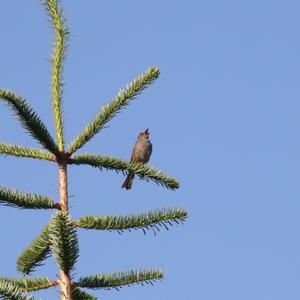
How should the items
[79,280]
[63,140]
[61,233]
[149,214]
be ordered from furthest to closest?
[63,140], [149,214], [79,280], [61,233]

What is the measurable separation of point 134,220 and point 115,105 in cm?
90

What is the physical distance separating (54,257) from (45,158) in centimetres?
96

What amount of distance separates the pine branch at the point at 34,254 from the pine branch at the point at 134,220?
255 mm

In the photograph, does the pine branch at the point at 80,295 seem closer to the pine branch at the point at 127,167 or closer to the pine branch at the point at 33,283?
the pine branch at the point at 33,283

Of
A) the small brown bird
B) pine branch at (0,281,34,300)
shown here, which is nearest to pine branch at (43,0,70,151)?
pine branch at (0,281,34,300)

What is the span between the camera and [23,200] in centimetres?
353

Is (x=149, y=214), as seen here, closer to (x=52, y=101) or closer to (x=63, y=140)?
(x=63, y=140)

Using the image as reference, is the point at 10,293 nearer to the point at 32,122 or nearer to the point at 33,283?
the point at 33,283

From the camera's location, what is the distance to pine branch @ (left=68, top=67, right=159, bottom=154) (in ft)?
13.1

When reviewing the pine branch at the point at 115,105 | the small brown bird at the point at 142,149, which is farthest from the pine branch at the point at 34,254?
the small brown bird at the point at 142,149

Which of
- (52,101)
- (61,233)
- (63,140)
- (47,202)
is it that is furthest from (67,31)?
(61,233)

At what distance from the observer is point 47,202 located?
3553mm

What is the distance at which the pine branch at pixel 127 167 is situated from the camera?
3.99m

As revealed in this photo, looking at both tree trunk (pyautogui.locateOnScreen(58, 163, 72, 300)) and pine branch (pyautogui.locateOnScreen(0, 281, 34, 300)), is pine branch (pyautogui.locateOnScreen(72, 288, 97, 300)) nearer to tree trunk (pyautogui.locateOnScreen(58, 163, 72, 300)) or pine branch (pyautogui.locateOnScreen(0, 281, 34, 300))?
tree trunk (pyautogui.locateOnScreen(58, 163, 72, 300))
